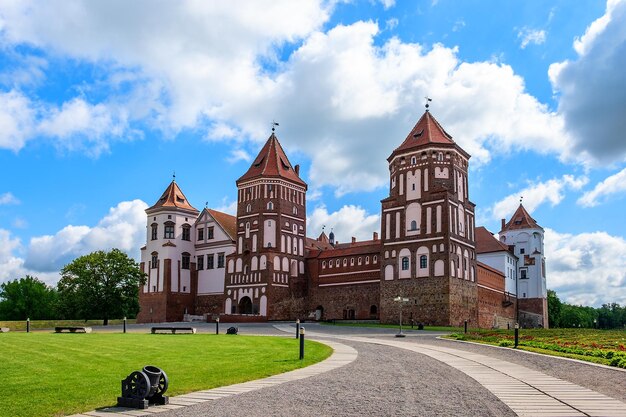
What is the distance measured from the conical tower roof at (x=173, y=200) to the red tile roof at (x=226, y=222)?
2.80 meters

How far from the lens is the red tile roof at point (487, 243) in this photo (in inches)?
3177

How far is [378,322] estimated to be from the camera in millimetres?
62094

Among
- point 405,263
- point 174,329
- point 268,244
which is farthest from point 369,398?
point 268,244

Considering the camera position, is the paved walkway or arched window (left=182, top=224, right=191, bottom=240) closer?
the paved walkway

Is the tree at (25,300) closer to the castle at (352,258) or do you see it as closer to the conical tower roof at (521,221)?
the castle at (352,258)

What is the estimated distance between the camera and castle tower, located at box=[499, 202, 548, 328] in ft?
274

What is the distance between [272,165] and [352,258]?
570 inches

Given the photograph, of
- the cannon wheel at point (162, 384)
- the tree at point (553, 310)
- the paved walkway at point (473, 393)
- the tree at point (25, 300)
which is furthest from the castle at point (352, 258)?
the cannon wheel at point (162, 384)

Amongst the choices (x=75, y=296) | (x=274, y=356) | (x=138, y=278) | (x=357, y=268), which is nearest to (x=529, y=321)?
(x=357, y=268)

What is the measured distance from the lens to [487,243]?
270 feet

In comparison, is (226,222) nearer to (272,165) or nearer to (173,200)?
(173,200)

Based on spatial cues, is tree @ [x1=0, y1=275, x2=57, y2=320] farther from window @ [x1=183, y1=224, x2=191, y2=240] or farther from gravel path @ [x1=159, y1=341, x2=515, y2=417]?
gravel path @ [x1=159, y1=341, x2=515, y2=417]

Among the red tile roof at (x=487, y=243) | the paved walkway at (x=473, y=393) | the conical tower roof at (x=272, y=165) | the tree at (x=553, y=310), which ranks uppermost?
the conical tower roof at (x=272, y=165)

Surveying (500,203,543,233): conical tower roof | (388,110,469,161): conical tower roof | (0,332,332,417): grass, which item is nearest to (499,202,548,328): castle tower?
(500,203,543,233): conical tower roof
